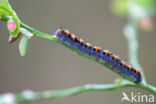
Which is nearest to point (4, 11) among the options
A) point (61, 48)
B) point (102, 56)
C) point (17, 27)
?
point (17, 27)

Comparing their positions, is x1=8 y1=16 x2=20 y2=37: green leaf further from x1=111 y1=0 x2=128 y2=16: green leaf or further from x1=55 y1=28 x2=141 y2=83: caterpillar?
x1=111 y1=0 x2=128 y2=16: green leaf

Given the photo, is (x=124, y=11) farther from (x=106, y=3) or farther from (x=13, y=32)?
(x=106, y=3)

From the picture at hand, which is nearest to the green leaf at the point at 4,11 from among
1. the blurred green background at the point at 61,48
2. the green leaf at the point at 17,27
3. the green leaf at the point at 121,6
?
the green leaf at the point at 17,27

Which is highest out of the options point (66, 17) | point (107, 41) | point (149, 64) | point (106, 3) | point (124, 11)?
point (106, 3)

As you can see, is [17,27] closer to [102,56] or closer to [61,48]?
[102,56]

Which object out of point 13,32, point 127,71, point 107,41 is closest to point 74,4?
point 107,41

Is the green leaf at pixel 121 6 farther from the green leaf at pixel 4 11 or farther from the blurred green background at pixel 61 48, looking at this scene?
the blurred green background at pixel 61 48

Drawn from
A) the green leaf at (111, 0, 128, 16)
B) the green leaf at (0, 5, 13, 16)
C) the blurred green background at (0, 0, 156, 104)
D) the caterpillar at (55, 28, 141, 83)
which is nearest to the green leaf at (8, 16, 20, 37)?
the green leaf at (0, 5, 13, 16)

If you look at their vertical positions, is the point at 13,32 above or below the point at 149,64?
below
